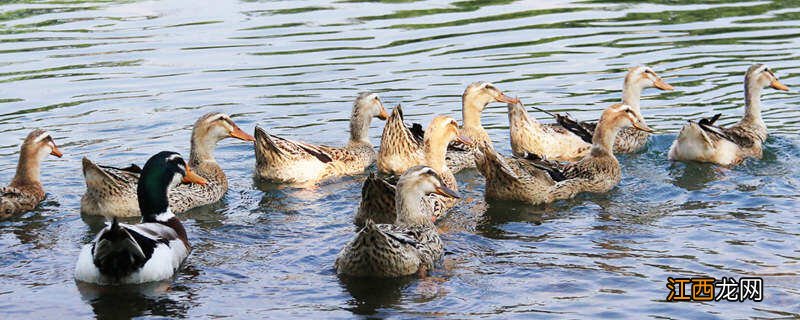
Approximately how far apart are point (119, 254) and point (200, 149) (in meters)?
4.40

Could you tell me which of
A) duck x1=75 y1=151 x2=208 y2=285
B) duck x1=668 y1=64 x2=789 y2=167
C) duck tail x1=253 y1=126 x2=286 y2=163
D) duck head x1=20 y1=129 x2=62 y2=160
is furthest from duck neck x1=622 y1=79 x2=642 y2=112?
duck head x1=20 y1=129 x2=62 y2=160

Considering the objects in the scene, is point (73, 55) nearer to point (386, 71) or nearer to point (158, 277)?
point (386, 71)

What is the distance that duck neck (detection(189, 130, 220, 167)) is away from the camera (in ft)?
48.1

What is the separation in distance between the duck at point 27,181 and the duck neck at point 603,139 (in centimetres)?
605

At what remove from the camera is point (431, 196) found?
42.3 feet

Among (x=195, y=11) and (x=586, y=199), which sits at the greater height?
(x=195, y=11)

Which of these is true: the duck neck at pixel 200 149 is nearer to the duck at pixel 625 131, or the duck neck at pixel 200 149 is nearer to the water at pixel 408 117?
the water at pixel 408 117

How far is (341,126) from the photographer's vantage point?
17.3 m

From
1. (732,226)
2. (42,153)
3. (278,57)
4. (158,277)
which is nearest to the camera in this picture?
(158,277)

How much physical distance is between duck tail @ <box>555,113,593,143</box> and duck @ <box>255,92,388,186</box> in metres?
2.33

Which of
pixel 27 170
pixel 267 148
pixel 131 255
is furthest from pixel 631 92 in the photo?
pixel 131 255

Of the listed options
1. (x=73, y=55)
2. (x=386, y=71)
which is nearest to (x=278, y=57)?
(x=386, y=71)

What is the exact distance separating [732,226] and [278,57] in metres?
10.5

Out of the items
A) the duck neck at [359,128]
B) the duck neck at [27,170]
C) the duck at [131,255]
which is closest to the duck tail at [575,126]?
the duck neck at [359,128]
